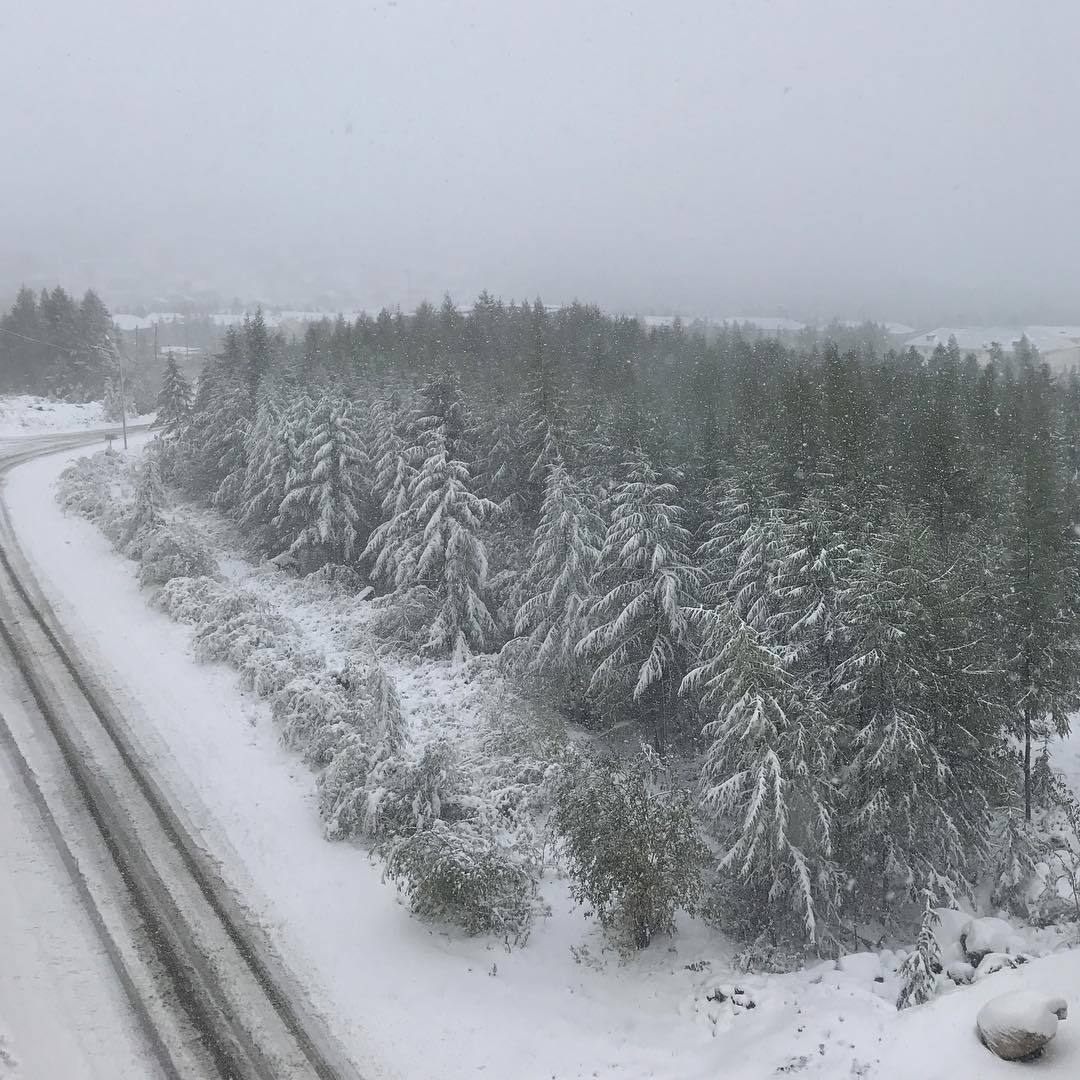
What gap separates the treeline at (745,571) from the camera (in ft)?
45.1

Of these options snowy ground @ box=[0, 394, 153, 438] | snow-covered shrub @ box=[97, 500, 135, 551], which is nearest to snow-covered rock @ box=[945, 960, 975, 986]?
snow-covered shrub @ box=[97, 500, 135, 551]

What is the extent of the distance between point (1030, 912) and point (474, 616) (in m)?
17.9

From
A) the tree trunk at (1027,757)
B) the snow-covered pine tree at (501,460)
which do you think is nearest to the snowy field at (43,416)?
the snow-covered pine tree at (501,460)

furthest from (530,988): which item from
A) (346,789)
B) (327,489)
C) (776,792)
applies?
(327,489)

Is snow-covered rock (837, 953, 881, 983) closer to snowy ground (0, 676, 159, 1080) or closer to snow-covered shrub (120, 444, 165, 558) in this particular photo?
snowy ground (0, 676, 159, 1080)

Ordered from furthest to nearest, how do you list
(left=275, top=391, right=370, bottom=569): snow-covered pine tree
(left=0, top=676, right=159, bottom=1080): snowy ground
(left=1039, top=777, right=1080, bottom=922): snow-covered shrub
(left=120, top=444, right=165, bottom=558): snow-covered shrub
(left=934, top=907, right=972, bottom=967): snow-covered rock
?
1. (left=275, top=391, right=370, bottom=569): snow-covered pine tree
2. (left=120, top=444, right=165, bottom=558): snow-covered shrub
3. (left=1039, top=777, right=1080, bottom=922): snow-covered shrub
4. (left=934, top=907, right=972, bottom=967): snow-covered rock
5. (left=0, top=676, right=159, bottom=1080): snowy ground

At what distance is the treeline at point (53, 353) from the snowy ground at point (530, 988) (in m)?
81.1

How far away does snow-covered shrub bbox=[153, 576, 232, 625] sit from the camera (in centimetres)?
2294

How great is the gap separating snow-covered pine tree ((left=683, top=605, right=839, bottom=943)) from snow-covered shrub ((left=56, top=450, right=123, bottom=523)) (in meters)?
29.3

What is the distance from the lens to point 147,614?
909 inches

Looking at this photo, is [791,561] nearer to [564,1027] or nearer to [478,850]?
[478,850]

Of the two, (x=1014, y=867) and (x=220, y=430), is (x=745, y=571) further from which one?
(x=220, y=430)

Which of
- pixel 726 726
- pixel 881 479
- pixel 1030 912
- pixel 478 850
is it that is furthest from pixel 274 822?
pixel 881 479

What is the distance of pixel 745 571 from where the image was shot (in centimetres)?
1975
